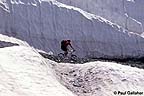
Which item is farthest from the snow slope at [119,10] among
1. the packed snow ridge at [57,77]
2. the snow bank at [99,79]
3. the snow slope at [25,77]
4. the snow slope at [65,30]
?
the snow slope at [25,77]

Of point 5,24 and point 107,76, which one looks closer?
point 107,76

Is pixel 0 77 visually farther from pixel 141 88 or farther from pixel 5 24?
pixel 5 24

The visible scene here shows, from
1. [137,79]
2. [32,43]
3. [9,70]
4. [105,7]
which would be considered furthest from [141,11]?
[9,70]

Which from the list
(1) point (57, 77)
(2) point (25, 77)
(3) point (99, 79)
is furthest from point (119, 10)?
(2) point (25, 77)

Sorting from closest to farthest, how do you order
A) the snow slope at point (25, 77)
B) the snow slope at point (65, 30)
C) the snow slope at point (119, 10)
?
the snow slope at point (25, 77), the snow slope at point (65, 30), the snow slope at point (119, 10)

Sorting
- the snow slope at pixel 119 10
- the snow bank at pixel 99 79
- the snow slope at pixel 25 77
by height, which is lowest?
the snow bank at pixel 99 79

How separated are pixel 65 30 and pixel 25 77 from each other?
1383 cm

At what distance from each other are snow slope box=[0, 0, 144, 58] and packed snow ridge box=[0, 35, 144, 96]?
933 centimetres

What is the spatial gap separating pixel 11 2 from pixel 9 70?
12299 millimetres

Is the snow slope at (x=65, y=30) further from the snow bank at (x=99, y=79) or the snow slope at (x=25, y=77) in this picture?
the snow slope at (x=25, y=77)

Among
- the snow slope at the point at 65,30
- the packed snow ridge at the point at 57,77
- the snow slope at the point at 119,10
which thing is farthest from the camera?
the snow slope at the point at 119,10

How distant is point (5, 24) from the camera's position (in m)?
18.2

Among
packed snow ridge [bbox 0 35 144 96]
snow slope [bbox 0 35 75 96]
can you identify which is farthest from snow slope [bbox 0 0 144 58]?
snow slope [bbox 0 35 75 96]

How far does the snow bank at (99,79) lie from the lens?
26.6 ft
